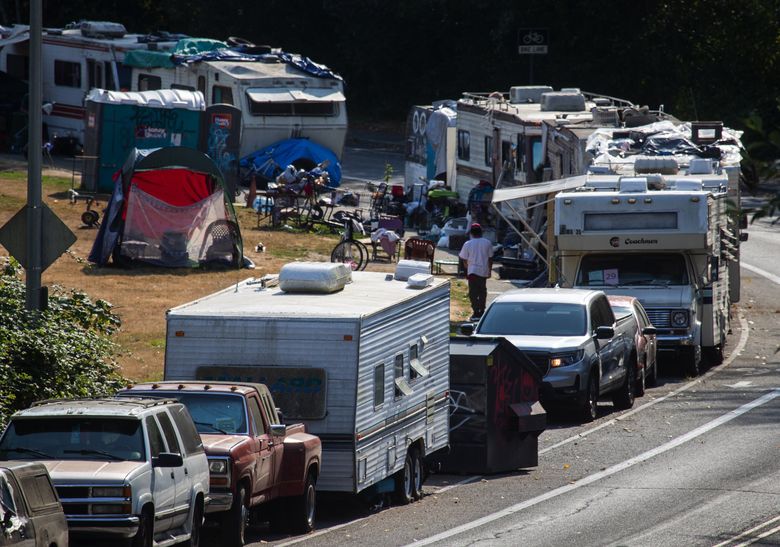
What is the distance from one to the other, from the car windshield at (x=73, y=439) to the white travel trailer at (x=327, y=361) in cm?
294

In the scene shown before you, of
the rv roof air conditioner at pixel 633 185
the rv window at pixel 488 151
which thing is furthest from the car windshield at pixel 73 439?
the rv window at pixel 488 151

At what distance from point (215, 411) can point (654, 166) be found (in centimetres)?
1468

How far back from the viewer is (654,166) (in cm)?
2672

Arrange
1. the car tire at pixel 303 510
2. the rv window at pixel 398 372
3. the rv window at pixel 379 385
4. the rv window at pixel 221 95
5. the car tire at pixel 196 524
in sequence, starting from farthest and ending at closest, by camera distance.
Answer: the rv window at pixel 221 95, the rv window at pixel 398 372, the rv window at pixel 379 385, the car tire at pixel 303 510, the car tire at pixel 196 524

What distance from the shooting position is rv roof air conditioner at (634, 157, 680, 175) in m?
26.7

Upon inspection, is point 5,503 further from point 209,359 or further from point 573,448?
point 573,448

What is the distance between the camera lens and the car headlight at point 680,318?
978 inches

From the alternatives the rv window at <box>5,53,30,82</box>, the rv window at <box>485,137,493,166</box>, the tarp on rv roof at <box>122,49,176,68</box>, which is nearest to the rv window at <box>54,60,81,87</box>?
the tarp on rv roof at <box>122,49,176,68</box>

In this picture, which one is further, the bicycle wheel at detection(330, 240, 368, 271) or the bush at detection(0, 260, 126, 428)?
the bicycle wheel at detection(330, 240, 368, 271)

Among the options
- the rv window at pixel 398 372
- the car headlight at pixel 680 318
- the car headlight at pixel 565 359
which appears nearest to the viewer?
the rv window at pixel 398 372

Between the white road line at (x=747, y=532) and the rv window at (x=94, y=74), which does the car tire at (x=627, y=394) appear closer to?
the white road line at (x=747, y=532)

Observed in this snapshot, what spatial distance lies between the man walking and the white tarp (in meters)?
15.4

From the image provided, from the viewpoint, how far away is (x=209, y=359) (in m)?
15.2

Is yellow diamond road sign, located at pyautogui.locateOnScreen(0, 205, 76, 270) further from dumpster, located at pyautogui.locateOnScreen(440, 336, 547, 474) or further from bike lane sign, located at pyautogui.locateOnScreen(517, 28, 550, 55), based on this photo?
bike lane sign, located at pyautogui.locateOnScreen(517, 28, 550, 55)
